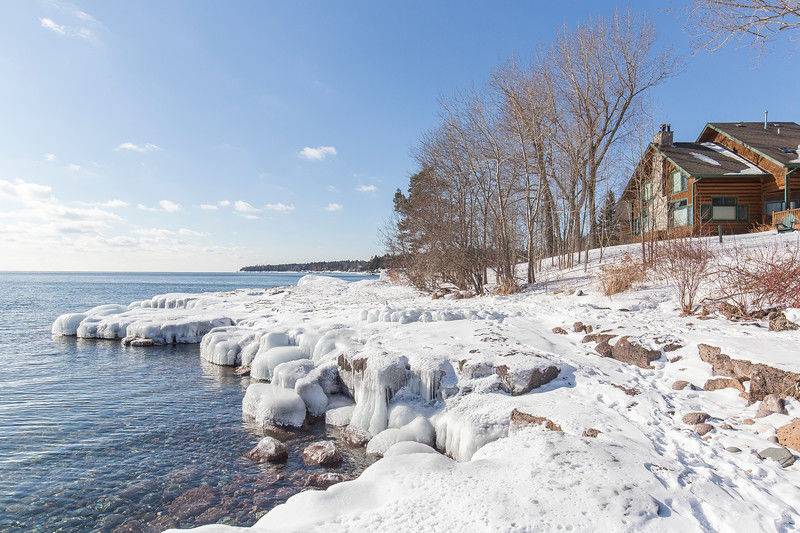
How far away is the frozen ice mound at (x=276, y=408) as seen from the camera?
8.15 m

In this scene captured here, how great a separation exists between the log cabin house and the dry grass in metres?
11.9

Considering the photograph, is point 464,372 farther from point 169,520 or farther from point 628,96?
point 628,96

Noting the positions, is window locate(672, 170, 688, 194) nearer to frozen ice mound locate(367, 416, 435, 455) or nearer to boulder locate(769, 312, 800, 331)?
boulder locate(769, 312, 800, 331)

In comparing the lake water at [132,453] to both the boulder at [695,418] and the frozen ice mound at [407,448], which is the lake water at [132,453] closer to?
the frozen ice mound at [407,448]

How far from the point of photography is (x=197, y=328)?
17641mm

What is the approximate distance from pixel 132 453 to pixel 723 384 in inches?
363

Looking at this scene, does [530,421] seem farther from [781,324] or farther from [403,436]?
[781,324]

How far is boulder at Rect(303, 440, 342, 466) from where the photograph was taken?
6.66 meters

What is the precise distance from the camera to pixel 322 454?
6.76 metres

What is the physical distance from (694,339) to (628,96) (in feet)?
65.6

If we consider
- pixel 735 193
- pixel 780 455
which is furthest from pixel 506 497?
pixel 735 193

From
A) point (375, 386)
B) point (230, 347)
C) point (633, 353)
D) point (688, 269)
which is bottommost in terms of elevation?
point (230, 347)

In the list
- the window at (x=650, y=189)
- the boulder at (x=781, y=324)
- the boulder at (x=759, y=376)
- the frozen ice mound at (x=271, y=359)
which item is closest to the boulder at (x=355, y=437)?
the frozen ice mound at (x=271, y=359)

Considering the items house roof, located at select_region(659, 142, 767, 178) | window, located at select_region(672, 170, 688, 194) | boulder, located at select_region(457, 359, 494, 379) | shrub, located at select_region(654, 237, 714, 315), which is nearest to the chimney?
house roof, located at select_region(659, 142, 767, 178)
